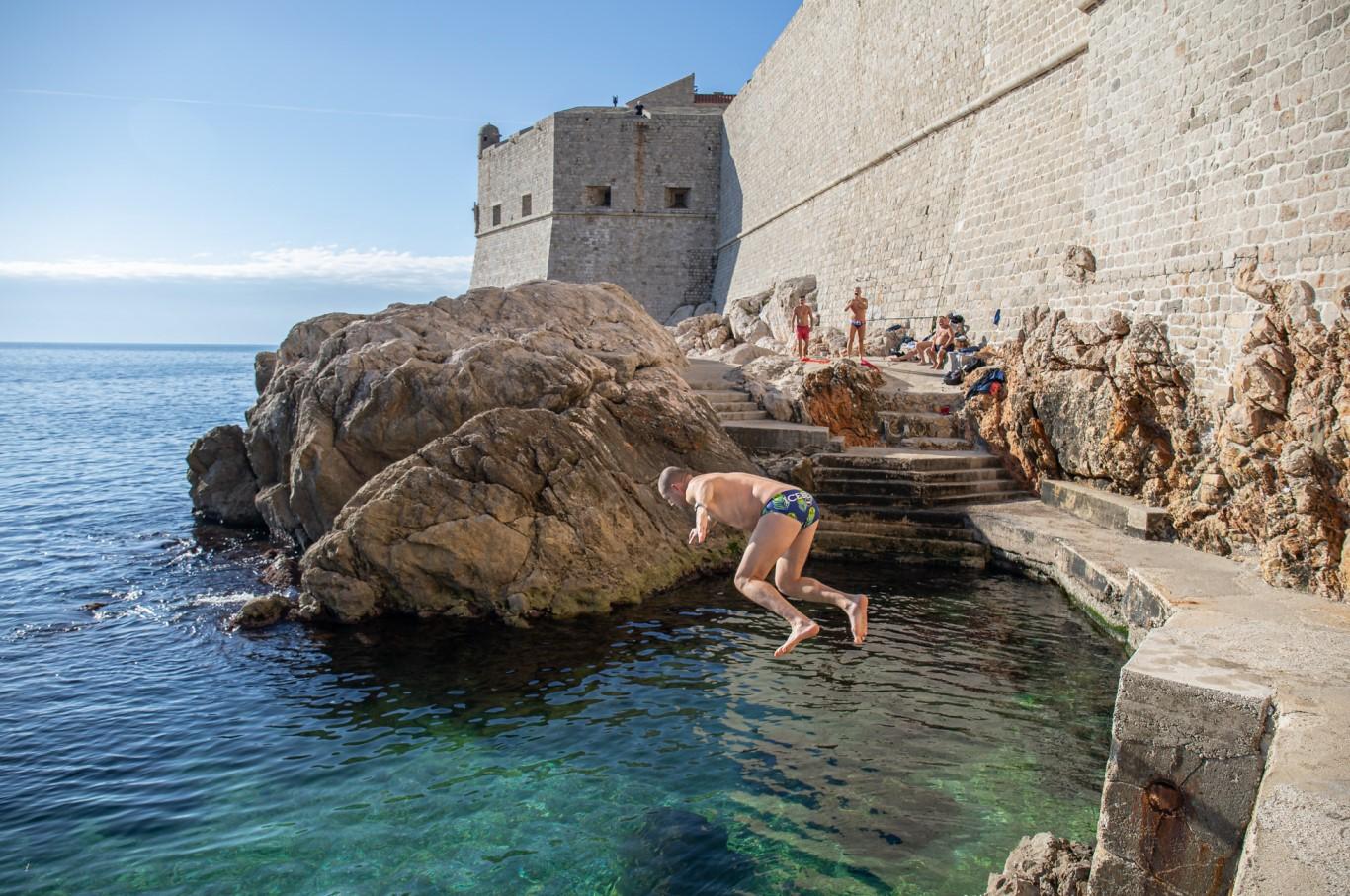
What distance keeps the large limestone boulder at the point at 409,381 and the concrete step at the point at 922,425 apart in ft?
10.6

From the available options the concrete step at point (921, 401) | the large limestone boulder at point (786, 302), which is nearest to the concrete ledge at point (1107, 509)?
the concrete step at point (921, 401)

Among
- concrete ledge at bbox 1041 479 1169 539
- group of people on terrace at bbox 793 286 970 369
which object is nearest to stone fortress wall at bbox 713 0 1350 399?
group of people on terrace at bbox 793 286 970 369

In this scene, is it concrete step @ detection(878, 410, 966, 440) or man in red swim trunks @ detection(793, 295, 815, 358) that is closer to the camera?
concrete step @ detection(878, 410, 966, 440)

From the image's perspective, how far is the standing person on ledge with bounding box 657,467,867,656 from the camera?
527 centimetres

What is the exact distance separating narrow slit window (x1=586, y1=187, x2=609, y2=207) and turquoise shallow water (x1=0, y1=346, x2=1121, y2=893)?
23.7 metres

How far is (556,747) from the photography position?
6125mm

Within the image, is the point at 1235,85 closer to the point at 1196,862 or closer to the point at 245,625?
the point at 1196,862

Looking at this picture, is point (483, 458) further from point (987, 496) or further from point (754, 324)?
point (754, 324)

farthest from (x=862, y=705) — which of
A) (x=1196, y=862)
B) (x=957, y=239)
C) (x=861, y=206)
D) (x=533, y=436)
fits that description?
(x=861, y=206)

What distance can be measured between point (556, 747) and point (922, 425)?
8139 mm

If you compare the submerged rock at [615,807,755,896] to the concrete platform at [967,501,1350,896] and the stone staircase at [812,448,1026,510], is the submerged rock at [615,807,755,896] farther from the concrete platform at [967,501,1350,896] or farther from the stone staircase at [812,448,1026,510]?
the stone staircase at [812,448,1026,510]

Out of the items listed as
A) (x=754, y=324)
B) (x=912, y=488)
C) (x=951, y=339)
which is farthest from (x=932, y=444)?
(x=754, y=324)

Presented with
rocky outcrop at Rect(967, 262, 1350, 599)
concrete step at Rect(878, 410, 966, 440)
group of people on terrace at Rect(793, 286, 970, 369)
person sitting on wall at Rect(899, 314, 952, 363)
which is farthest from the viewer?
person sitting on wall at Rect(899, 314, 952, 363)

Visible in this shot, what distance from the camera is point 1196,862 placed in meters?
3.55
